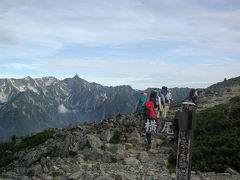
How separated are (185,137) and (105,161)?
26.7 feet

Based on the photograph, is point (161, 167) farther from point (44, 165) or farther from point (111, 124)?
point (111, 124)

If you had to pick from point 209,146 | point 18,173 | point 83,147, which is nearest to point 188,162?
point 209,146

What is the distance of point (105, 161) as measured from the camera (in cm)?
1541

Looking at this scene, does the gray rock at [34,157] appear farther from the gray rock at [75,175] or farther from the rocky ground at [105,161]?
the gray rock at [75,175]

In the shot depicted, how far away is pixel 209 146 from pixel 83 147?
23.2ft

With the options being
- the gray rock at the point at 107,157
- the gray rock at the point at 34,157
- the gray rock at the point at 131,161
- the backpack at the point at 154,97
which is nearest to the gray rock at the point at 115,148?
the gray rock at the point at 107,157

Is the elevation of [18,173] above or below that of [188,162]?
below

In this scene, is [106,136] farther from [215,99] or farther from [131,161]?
[215,99]

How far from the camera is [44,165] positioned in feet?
48.8

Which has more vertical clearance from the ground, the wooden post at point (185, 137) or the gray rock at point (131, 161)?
the wooden post at point (185, 137)

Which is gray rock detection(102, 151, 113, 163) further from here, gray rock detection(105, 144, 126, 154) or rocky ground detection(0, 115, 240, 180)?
gray rock detection(105, 144, 126, 154)

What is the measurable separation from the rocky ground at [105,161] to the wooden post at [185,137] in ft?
14.9

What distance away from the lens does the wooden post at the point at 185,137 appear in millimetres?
7867

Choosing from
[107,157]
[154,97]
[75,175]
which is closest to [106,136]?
[107,157]
